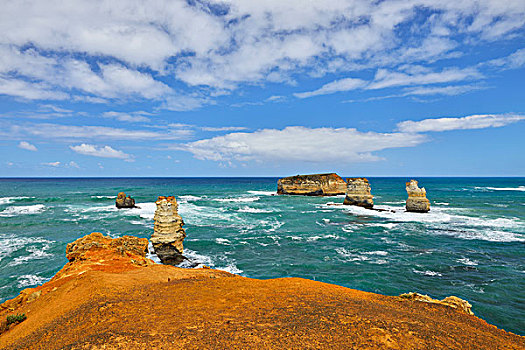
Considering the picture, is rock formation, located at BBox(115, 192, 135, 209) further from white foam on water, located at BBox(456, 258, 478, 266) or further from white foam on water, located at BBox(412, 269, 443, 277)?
white foam on water, located at BBox(456, 258, 478, 266)

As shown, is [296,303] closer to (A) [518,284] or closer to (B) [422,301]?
(B) [422,301]

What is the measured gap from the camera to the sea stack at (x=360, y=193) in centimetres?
4972

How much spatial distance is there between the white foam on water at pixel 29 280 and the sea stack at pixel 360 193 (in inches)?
1833

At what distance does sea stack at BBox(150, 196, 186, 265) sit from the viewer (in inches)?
733

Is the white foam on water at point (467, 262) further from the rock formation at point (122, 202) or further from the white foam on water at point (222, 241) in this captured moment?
the rock formation at point (122, 202)

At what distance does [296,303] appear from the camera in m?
8.59

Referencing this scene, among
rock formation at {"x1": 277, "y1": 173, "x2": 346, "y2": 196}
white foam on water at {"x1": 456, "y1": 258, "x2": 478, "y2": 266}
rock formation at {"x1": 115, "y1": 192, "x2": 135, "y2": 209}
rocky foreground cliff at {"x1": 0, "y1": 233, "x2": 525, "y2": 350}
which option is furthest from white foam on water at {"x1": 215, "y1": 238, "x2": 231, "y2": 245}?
rock formation at {"x1": 277, "y1": 173, "x2": 346, "y2": 196}

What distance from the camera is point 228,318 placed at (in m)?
7.38

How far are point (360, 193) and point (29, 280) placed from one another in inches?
1885

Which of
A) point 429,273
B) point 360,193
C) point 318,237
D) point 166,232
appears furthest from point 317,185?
point 166,232

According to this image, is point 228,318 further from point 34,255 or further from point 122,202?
point 122,202

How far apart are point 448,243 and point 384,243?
5735 millimetres

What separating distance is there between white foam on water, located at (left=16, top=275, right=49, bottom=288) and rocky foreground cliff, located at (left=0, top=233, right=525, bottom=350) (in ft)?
25.0

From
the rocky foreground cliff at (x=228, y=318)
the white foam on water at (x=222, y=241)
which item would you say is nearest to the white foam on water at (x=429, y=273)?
the rocky foreground cliff at (x=228, y=318)
